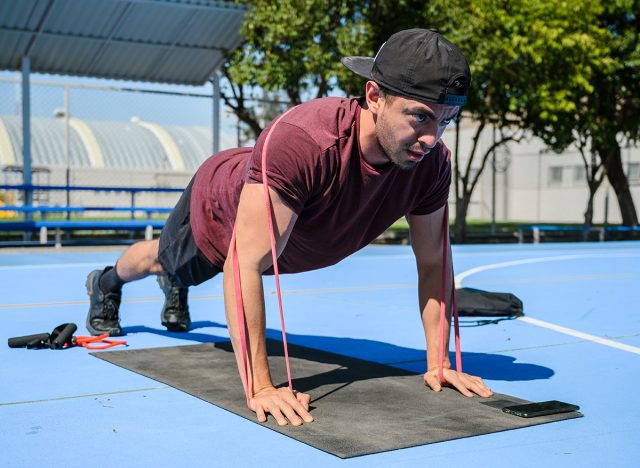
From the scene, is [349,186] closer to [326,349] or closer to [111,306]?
[326,349]

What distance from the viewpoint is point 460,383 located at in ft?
12.7

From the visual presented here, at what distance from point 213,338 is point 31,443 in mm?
2558

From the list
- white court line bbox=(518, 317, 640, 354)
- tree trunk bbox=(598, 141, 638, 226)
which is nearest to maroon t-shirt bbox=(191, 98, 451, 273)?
white court line bbox=(518, 317, 640, 354)

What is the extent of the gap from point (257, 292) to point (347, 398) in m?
0.71

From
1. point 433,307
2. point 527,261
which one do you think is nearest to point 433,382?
point 433,307

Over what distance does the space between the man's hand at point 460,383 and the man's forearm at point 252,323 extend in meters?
0.85

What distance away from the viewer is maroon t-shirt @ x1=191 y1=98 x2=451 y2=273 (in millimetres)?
3281

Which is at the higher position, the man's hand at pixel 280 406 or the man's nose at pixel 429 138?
the man's nose at pixel 429 138

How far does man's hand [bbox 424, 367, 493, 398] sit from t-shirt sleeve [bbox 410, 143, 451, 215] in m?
0.74

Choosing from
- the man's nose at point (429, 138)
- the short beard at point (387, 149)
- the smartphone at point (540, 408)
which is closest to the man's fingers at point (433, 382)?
the smartphone at point (540, 408)

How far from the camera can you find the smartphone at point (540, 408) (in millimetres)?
3408

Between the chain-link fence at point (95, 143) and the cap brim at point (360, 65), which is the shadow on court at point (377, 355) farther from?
the chain-link fence at point (95, 143)

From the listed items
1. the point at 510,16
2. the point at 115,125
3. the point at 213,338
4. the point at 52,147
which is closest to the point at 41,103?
the point at 510,16

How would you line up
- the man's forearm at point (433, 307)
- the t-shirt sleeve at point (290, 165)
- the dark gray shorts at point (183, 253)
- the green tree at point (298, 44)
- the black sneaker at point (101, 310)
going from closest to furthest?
the t-shirt sleeve at point (290, 165), the man's forearm at point (433, 307), the dark gray shorts at point (183, 253), the black sneaker at point (101, 310), the green tree at point (298, 44)
